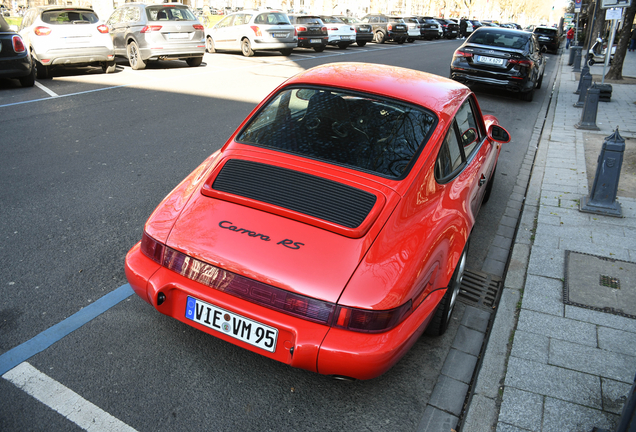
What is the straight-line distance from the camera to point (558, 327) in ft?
11.3

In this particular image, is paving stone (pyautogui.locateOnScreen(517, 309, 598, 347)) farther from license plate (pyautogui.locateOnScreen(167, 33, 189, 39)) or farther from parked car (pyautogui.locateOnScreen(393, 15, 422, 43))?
parked car (pyautogui.locateOnScreen(393, 15, 422, 43))

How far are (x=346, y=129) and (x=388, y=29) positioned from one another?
1142 inches

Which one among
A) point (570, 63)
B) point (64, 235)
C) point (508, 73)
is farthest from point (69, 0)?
point (64, 235)

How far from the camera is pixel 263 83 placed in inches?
484

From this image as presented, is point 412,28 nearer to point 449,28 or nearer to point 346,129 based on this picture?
point 449,28

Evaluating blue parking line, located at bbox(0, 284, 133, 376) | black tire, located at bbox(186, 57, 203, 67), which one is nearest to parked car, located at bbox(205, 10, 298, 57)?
black tire, located at bbox(186, 57, 203, 67)

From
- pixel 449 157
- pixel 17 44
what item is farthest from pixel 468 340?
pixel 17 44

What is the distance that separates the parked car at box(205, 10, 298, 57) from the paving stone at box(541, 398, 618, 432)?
17654 millimetres

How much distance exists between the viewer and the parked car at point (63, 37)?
11.4m

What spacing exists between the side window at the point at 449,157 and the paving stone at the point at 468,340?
1.06 metres

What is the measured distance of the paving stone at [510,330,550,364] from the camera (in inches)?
123

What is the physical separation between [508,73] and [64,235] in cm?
1033

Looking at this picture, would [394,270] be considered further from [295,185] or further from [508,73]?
[508,73]

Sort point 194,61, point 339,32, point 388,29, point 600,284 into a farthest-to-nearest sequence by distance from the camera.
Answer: point 388,29, point 339,32, point 194,61, point 600,284
